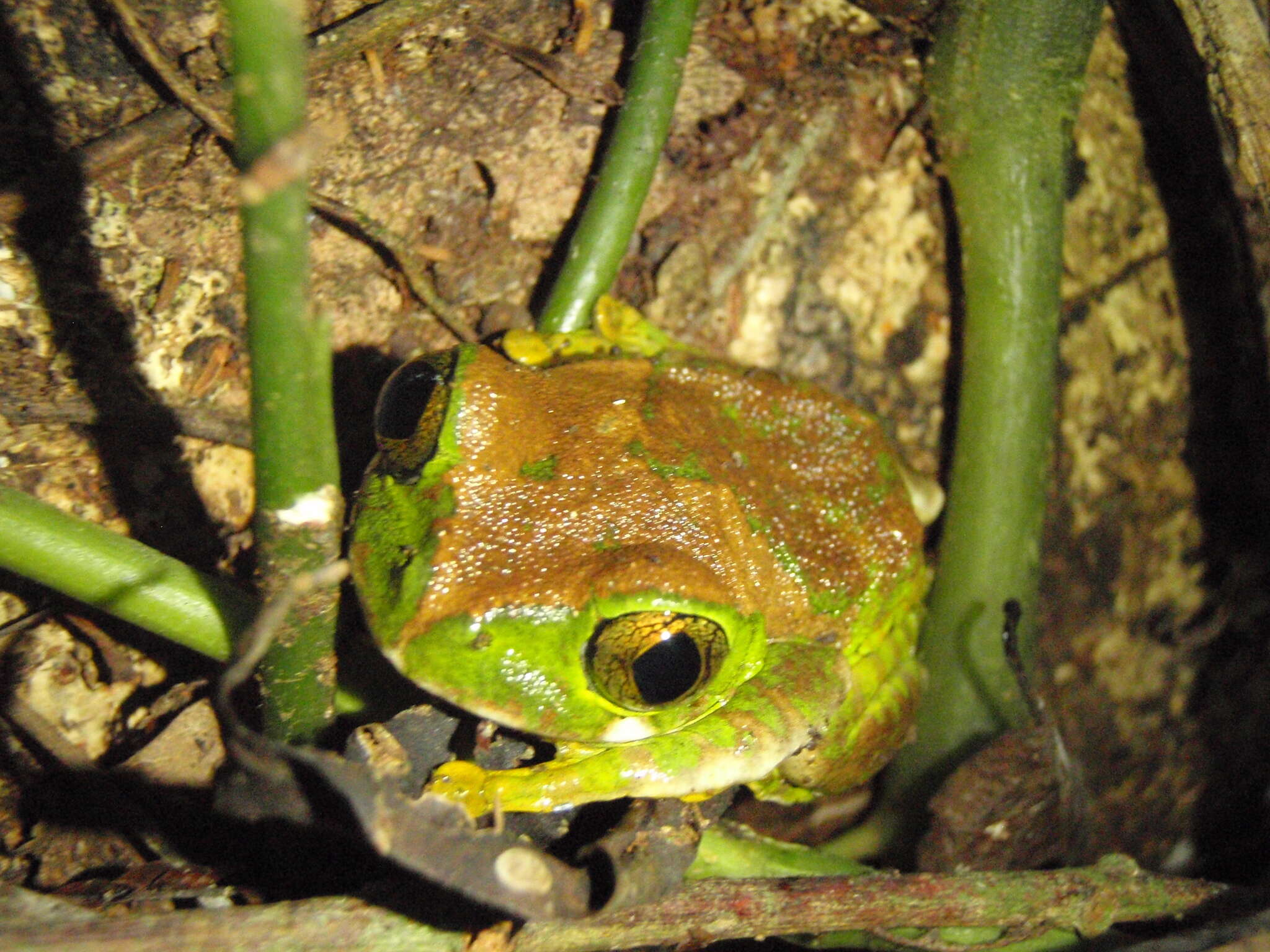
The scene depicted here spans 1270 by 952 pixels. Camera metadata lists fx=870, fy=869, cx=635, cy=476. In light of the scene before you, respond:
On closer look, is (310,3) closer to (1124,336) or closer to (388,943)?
(388,943)

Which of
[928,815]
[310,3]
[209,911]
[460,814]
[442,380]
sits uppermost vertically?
[310,3]

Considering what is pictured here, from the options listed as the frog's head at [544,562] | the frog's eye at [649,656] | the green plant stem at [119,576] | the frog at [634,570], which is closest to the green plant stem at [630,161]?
the frog at [634,570]

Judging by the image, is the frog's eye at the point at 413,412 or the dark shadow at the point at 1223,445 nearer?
the frog's eye at the point at 413,412

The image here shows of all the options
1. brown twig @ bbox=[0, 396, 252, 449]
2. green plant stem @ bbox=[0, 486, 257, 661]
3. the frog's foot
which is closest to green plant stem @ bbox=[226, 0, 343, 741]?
green plant stem @ bbox=[0, 486, 257, 661]

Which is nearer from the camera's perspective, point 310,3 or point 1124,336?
point 310,3

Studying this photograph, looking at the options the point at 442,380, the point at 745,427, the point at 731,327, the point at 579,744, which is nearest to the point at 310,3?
the point at 442,380

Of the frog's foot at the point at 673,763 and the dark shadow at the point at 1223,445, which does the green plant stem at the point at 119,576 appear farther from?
the dark shadow at the point at 1223,445

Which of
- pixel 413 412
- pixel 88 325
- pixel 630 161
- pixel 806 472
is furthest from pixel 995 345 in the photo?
pixel 88 325
